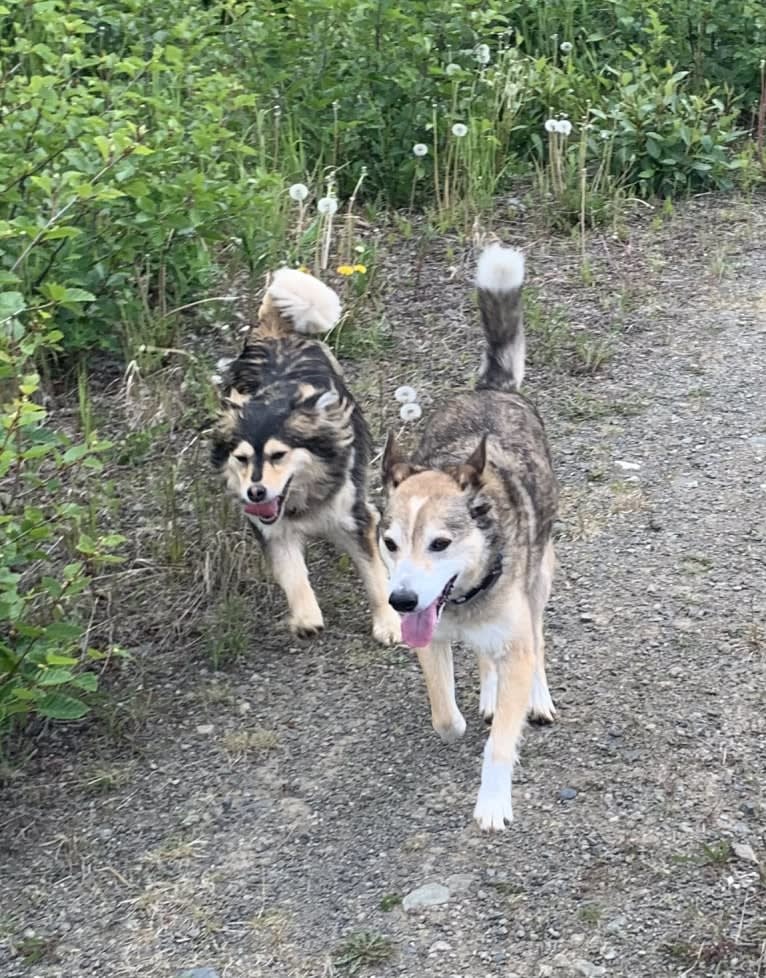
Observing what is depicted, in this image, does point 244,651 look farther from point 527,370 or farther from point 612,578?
point 527,370

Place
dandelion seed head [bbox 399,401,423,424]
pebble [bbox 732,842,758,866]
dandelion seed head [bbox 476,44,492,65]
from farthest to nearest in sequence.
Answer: dandelion seed head [bbox 476,44,492,65] < dandelion seed head [bbox 399,401,423,424] < pebble [bbox 732,842,758,866]

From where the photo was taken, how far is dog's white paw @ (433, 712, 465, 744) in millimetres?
3773

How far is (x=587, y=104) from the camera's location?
743 centimetres

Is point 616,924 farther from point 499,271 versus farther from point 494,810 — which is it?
point 499,271

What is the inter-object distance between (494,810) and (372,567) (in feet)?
4.20

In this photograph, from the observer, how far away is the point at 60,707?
11.8ft

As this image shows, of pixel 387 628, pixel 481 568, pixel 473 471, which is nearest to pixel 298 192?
pixel 387 628

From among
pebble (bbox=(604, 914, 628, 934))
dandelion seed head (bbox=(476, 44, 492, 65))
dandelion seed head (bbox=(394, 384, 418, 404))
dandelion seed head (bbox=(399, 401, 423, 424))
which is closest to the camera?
pebble (bbox=(604, 914, 628, 934))

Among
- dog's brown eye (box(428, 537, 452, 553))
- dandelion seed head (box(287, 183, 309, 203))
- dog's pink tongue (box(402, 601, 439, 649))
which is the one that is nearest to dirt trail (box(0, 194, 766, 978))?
dog's pink tongue (box(402, 601, 439, 649))

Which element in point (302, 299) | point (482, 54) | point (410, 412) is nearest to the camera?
point (302, 299)

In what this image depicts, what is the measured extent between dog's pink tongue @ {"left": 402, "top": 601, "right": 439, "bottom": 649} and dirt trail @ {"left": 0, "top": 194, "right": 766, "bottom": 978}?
535 millimetres

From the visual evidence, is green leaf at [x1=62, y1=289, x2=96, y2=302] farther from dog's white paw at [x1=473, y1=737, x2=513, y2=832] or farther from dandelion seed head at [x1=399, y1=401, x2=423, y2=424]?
dog's white paw at [x1=473, y1=737, x2=513, y2=832]

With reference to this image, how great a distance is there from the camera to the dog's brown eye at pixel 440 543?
11.3 ft

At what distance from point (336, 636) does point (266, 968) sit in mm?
1478
